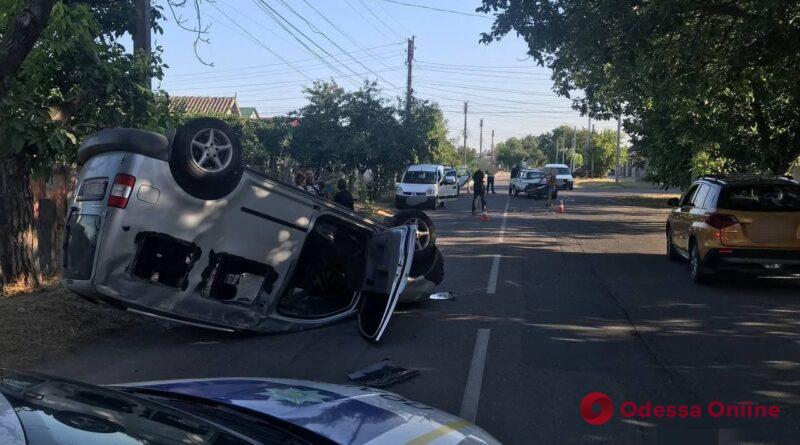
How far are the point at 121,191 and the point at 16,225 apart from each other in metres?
3.86

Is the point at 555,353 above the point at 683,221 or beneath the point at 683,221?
beneath

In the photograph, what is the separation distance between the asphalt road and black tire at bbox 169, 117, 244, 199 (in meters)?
1.66

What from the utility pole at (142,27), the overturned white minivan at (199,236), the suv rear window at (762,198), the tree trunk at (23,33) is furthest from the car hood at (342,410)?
the suv rear window at (762,198)

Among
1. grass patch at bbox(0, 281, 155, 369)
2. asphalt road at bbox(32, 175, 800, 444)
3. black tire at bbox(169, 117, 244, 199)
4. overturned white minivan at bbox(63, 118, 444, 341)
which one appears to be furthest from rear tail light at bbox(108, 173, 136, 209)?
grass patch at bbox(0, 281, 155, 369)

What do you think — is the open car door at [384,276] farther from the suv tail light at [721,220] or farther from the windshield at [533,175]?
the windshield at [533,175]

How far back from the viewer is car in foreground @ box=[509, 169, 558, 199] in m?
38.7

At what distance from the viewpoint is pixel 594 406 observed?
208 inches

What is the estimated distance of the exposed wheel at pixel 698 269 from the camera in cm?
1048

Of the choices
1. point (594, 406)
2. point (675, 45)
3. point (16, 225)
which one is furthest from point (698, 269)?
point (16, 225)

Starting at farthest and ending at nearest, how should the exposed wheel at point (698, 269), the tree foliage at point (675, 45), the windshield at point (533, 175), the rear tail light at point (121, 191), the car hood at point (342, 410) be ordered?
the windshield at point (533, 175), the tree foliage at point (675, 45), the exposed wheel at point (698, 269), the rear tail light at point (121, 191), the car hood at point (342, 410)

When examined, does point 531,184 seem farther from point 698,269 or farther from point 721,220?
point 721,220

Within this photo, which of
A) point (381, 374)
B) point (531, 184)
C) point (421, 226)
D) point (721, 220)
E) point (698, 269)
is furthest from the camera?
point (531, 184)

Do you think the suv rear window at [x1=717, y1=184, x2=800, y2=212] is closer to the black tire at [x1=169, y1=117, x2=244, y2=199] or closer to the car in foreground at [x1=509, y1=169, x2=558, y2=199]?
the black tire at [x1=169, y1=117, x2=244, y2=199]

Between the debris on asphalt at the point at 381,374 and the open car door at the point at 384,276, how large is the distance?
757 mm
